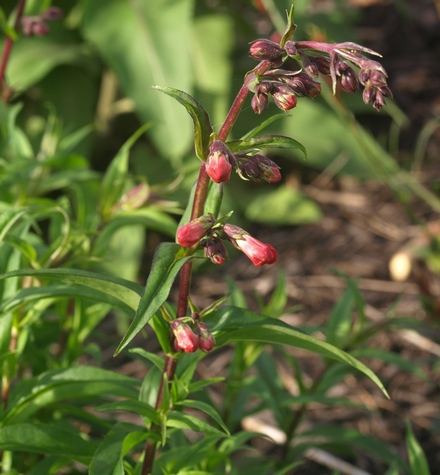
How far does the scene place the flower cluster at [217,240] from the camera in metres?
0.99

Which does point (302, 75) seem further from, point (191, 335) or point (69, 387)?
point (69, 387)

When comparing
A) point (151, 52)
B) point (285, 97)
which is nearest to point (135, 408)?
point (285, 97)

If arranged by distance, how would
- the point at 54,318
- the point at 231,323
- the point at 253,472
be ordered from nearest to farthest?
the point at 231,323 < the point at 253,472 < the point at 54,318

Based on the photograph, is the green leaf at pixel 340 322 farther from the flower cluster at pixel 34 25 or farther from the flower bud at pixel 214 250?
the flower cluster at pixel 34 25

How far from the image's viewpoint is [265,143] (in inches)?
40.3

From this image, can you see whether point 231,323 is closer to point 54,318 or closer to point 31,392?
point 31,392

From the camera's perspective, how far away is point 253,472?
1621 millimetres

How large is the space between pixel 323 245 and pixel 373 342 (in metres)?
0.82

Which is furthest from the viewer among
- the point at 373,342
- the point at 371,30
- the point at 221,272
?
the point at 371,30

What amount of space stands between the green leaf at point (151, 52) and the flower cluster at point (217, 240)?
210 centimetres

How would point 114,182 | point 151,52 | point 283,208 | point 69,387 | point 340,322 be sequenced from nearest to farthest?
point 69,387, point 114,182, point 340,322, point 151,52, point 283,208

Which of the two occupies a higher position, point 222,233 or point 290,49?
point 290,49

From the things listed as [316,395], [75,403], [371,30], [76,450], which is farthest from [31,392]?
[371,30]

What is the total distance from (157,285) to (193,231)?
0.28 ft
